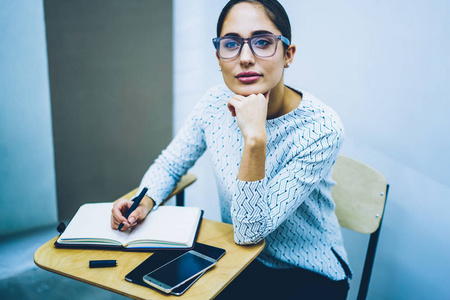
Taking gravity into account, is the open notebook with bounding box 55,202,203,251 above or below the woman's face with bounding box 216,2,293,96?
below

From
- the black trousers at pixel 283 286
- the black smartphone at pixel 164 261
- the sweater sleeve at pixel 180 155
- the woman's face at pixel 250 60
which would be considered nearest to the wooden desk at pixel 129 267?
the black smartphone at pixel 164 261

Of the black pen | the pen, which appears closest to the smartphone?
A: the pen

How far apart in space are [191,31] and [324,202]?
149 cm

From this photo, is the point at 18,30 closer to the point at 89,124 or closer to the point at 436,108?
the point at 89,124

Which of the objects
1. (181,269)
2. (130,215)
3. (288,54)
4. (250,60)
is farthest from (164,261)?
(288,54)

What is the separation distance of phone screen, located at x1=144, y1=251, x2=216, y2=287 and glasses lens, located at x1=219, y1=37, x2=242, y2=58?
1.99ft

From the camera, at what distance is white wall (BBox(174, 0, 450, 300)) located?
1.27 metres

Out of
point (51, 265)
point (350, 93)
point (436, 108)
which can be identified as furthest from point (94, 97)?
point (436, 108)

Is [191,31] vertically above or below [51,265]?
above

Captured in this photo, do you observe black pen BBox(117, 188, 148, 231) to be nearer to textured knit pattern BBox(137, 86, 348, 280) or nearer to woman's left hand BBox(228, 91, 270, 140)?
textured knit pattern BBox(137, 86, 348, 280)

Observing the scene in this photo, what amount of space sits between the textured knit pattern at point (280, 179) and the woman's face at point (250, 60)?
148 mm

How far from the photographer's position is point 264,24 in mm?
915

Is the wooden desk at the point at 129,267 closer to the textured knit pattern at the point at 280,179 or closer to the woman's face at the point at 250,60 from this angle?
the textured knit pattern at the point at 280,179

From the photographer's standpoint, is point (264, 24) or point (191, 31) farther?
point (191, 31)
